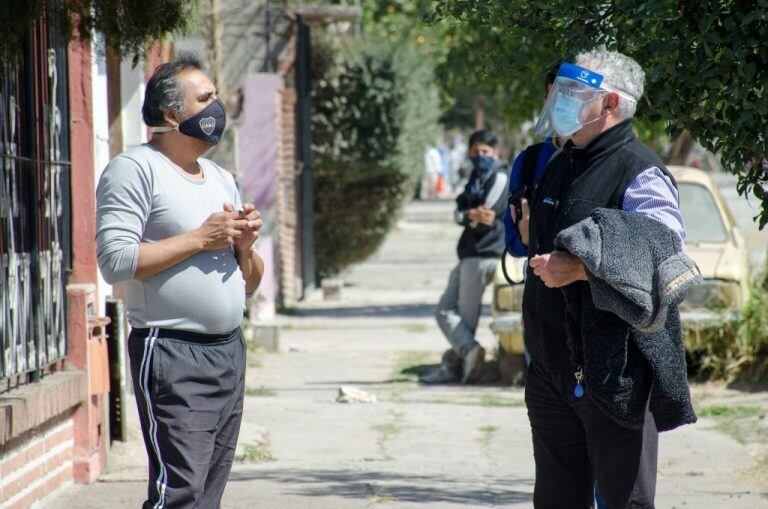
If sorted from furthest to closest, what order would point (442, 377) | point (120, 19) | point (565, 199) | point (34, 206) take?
point (442, 377) < point (34, 206) < point (120, 19) < point (565, 199)

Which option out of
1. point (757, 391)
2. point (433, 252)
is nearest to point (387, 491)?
point (757, 391)

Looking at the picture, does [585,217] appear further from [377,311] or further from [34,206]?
[377,311]

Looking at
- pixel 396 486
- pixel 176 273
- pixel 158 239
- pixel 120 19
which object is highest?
pixel 120 19

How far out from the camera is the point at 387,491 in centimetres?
625

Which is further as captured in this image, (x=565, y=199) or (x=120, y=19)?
(x=120, y=19)

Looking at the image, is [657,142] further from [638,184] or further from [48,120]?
[638,184]

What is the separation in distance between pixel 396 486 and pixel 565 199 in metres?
2.95

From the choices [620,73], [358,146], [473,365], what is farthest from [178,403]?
[358,146]

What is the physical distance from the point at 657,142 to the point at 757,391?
21.7 ft

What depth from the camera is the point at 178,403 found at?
13.0 ft

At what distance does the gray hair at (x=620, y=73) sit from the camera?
3.77m

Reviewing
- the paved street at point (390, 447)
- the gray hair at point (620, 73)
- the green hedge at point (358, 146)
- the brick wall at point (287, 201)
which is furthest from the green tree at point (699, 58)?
the green hedge at point (358, 146)

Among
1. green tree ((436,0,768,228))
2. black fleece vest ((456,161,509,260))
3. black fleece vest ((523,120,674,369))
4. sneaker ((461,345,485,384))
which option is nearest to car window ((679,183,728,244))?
black fleece vest ((456,161,509,260))

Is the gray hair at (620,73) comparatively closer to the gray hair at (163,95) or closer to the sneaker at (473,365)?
the gray hair at (163,95)
